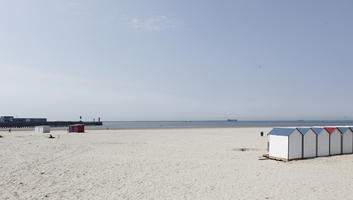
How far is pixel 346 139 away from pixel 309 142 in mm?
4149

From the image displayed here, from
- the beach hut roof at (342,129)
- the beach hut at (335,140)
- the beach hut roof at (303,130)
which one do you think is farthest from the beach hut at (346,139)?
the beach hut roof at (303,130)

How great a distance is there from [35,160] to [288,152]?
1503 cm

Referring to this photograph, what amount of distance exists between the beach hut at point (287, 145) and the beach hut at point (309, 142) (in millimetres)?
361

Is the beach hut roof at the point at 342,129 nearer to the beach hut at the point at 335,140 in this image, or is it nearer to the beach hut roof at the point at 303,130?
the beach hut at the point at 335,140

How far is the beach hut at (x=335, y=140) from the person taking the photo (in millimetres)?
16812

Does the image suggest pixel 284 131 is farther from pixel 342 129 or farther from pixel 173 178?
pixel 173 178

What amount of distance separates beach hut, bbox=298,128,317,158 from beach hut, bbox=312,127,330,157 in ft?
0.93

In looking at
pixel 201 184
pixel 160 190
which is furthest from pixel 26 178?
pixel 201 184

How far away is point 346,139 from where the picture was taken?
57.9 feet

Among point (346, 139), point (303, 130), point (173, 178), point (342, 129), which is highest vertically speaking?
point (303, 130)

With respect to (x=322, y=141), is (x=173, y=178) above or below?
below

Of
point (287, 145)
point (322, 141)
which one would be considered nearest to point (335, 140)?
point (322, 141)

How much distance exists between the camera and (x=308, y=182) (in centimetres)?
995

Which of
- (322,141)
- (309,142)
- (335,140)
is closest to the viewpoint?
(309,142)
